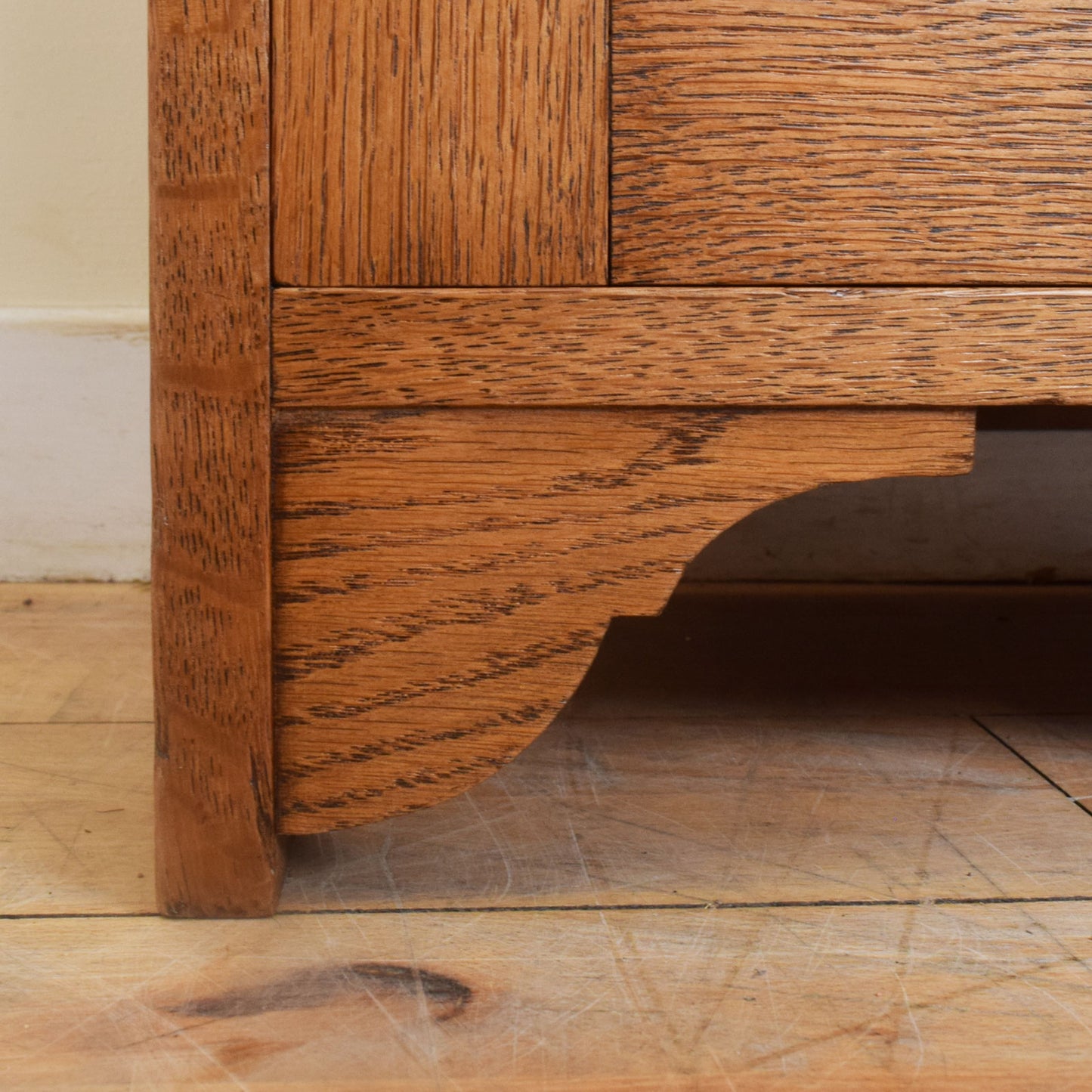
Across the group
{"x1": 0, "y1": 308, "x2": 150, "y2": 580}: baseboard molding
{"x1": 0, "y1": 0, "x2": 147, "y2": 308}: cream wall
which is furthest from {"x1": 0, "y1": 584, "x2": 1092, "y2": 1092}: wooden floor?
{"x1": 0, "y1": 0, "x2": 147, "y2": 308}: cream wall

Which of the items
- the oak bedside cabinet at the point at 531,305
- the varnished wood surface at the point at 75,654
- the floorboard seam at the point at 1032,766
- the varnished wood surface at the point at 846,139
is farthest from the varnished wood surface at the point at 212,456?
the floorboard seam at the point at 1032,766

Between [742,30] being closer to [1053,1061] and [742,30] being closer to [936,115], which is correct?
[936,115]

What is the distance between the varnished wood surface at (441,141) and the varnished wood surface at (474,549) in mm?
58

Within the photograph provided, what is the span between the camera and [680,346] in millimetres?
424

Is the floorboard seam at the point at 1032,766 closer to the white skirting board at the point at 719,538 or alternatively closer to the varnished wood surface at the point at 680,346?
the varnished wood surface at the point at 680,346

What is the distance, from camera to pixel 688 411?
1.42 feet

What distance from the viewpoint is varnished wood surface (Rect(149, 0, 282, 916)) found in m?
0.41

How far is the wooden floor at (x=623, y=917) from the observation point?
37cm

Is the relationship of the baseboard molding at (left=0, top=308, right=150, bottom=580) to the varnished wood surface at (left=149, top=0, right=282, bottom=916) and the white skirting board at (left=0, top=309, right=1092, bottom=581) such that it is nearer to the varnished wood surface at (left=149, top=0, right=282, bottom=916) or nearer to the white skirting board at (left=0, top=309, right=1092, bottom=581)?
the white skirting board at (left=0, top=309, right=1092, bottom=581)

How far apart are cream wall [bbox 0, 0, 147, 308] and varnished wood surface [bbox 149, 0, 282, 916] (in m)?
0.68

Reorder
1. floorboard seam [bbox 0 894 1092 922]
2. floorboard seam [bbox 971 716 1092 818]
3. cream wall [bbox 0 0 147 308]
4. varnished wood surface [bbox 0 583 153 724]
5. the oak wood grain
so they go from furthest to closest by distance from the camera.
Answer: cream wall [bbox 0 0 147 308] → varnished wood surface [bbox 0 583 153 724] → floorboard seam [bbox 971 716 1092 818] → floorboard seam [bbox 0 894 1092 922] → the oak wood grain

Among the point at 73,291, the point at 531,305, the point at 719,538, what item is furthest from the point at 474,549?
the point at 73,291

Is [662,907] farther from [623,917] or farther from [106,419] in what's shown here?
[106,419]

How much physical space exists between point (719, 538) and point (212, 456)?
685mm
